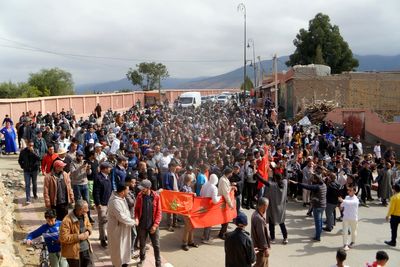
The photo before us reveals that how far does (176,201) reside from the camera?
9.48 m

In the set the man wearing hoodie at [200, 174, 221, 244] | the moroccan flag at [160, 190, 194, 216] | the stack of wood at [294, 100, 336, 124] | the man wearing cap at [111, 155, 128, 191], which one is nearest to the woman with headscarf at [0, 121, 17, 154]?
the man wearing cap at [111, 155, 128, 191]

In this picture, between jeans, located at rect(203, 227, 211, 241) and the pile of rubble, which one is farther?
jeans, located at rect(203, 227, 211, 241)

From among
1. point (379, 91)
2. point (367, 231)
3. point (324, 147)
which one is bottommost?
point (367, 231)

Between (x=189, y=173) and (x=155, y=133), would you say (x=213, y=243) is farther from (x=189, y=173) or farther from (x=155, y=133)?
(x=155, y=133)

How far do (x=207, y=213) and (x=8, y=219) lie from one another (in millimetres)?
4412

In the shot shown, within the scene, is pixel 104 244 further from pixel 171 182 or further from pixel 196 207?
pixel 171 182

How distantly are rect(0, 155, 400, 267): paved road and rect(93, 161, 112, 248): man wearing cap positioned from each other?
363mm

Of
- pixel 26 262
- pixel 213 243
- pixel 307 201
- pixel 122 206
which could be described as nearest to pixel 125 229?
pixel 122 206

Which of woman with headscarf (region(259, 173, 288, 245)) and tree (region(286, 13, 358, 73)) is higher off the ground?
tree (region(286, 13, 358, 73))

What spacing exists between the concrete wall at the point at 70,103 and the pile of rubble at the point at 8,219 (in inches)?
415

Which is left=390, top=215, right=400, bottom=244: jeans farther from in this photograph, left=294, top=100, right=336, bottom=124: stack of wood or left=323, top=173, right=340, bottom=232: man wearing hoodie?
left=294, top=100, right=336, bottom=124: stack of wood

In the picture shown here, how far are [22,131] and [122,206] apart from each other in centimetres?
1187

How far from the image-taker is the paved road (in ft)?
27.7

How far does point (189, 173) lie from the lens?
32.9 ft
